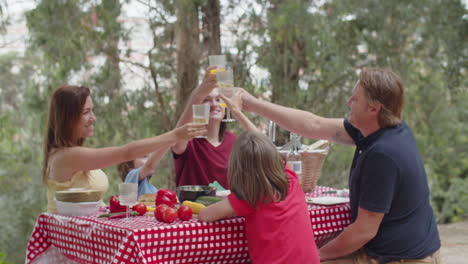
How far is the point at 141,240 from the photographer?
7.09ft

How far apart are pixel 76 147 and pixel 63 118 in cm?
19

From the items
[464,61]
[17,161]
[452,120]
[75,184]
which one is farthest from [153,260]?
[452,120]

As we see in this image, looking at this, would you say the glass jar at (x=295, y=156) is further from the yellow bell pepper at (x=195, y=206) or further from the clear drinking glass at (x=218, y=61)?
the yellow bell pepper at (x=195, y=206)

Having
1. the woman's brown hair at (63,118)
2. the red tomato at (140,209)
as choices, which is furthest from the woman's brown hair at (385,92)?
the woman's brown hair at (63,118)

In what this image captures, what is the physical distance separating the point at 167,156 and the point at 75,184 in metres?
2.70

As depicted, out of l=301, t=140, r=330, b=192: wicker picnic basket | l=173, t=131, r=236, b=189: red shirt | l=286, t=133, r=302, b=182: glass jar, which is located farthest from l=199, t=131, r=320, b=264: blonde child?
l=173, t=131, r=236, b=189: red shirt

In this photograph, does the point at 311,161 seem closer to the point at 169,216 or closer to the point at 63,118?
the point at 169,216

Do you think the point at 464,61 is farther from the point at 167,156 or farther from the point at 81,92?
the point at 81,92

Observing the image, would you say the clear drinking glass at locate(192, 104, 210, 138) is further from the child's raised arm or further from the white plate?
the white plate

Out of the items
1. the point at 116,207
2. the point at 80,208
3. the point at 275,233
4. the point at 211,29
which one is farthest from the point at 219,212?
the point at 211,29

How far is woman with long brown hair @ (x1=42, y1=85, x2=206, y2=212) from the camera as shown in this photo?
289 cm

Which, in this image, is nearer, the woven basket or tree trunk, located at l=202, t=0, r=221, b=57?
the woven basket

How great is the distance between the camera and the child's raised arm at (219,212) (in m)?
2.34

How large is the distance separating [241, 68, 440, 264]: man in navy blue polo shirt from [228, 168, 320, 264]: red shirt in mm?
358
